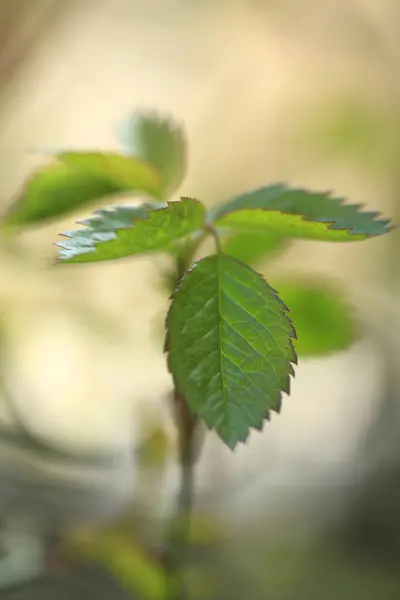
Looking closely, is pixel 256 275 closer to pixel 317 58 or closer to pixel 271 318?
pixel 271 318

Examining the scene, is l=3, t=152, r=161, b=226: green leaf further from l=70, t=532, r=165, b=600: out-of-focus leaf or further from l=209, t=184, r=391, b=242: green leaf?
l=70, t=532, r=165, b=600: out-of-focus leaf

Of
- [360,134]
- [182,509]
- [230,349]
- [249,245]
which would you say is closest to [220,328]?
[230,349]

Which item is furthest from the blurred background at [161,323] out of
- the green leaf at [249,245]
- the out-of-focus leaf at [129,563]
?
the green leaf at [249,245]

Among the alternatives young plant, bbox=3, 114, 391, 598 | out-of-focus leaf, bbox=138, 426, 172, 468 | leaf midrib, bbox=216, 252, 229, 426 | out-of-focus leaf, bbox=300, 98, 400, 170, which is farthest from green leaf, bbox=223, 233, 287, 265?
out-of-focus leaf, bbox=300, 98, 400, 170

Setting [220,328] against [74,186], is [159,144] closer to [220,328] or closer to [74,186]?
[74,186]

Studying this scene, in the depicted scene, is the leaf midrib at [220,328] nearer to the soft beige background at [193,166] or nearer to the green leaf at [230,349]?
the green leaf at [230,349]

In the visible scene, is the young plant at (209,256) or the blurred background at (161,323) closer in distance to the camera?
the young plant at (209,256)

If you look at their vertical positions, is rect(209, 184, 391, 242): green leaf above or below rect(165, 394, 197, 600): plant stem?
above
